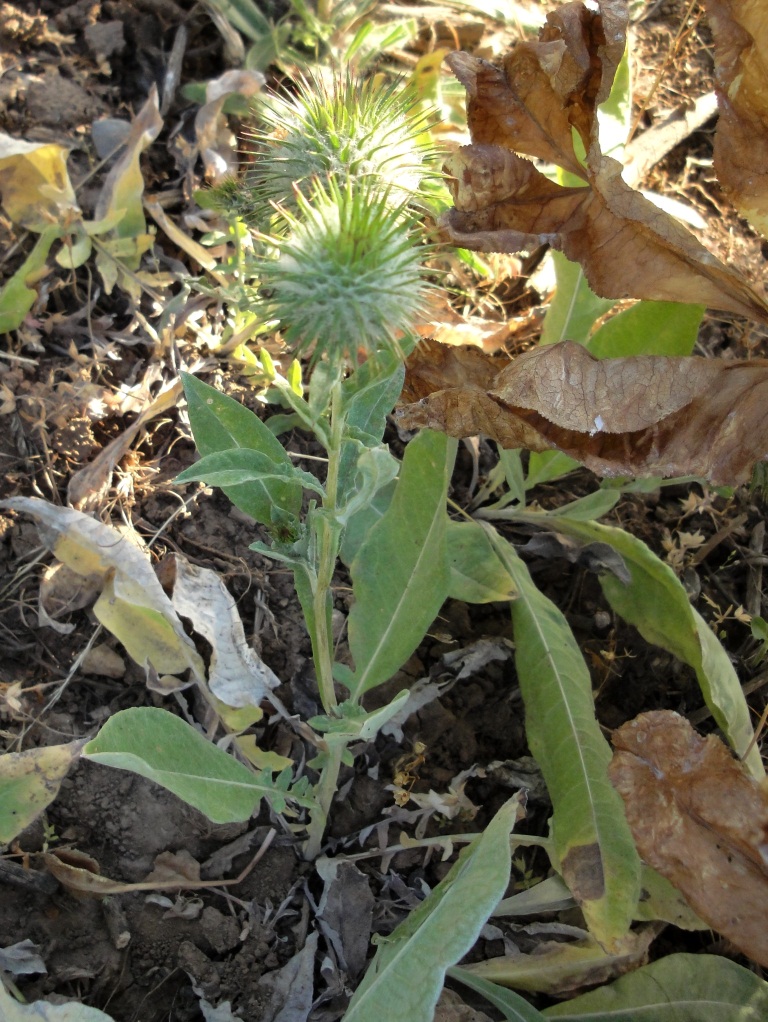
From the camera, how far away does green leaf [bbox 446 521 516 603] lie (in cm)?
223

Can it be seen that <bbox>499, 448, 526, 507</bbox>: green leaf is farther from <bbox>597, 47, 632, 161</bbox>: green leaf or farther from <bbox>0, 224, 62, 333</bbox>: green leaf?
<bbox>0, 224, 62, 333</bbox>: green leaf

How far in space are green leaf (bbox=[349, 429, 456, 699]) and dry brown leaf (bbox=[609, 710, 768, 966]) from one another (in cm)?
51

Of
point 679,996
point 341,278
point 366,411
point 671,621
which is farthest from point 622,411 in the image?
point 679,996

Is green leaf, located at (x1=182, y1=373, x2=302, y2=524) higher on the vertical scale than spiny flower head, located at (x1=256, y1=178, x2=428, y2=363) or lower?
lower

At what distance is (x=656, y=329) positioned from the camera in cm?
236

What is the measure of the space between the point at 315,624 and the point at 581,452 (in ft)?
2.29

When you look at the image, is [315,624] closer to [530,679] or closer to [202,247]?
[530,679]

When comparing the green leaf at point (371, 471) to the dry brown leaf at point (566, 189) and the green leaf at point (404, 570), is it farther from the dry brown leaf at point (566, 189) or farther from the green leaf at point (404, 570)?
the dry brown leaf at point (566, 189)

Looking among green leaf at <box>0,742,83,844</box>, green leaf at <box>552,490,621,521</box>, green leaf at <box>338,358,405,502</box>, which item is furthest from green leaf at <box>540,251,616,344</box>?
green leaf at <box>0,742,83,844</box>

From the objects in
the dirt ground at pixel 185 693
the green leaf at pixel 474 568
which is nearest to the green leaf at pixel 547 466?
the dirt ground at pixel 185 693

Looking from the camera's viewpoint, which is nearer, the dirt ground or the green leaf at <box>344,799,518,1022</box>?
the green leaf at <box>344,799,518,1022</box>

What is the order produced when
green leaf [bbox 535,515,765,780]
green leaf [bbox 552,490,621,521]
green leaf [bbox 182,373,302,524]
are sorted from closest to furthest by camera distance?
green leaf [bbox 182,373,302,524] < green leaf [bbox 535,515,765,780] < green leaf [bbox 552,490,621,521]

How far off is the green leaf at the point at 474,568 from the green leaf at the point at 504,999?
85 cm

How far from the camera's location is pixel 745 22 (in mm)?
1950
